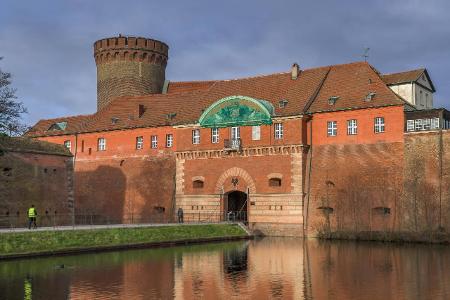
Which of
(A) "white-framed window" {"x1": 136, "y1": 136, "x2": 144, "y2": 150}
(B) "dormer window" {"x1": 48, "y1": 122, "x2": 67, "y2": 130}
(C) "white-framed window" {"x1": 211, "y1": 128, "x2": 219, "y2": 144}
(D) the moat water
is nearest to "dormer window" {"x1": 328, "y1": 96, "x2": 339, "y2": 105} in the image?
(C) "white-framed window" {"x1": 211, "y1": 128, "x2": 219, "y2": 144}

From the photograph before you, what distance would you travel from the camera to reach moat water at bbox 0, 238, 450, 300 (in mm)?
18750

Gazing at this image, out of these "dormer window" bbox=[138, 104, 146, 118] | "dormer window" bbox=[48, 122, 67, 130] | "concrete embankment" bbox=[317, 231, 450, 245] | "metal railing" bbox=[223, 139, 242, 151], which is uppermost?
"dormer window" bbox=[138, 104, 146, 118]

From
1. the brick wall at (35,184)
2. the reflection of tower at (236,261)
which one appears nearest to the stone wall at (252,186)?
the reflection of tower at (236,261)

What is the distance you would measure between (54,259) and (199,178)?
19.4 m

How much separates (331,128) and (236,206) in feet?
33.8

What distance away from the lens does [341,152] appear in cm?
4044

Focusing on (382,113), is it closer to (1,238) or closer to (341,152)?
(341,152)

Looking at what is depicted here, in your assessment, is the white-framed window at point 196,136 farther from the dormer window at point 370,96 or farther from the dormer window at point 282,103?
the dormer window at point 370,96

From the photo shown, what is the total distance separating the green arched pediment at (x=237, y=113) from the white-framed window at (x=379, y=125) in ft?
24.4

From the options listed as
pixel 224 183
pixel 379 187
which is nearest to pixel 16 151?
pixel 224 183

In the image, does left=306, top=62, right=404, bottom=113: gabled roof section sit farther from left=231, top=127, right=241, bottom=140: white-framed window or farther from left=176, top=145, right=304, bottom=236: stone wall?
left=231, top=127, right=241, bottom=140: white-framed window

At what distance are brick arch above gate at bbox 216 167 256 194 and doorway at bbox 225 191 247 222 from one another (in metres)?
1.23

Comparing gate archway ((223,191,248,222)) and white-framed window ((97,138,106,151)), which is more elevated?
white-framed window ((97,138,106,151))

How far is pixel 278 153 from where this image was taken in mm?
42281
